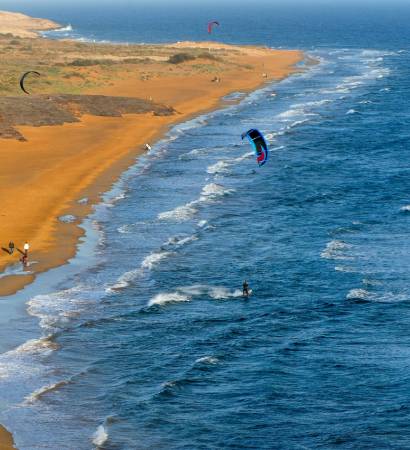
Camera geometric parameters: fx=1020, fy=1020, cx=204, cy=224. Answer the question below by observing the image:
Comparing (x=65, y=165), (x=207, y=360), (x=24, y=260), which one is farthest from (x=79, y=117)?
(x=207, y=360)

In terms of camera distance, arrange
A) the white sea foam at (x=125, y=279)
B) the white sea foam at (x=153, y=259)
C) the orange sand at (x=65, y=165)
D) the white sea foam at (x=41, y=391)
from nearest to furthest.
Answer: the white sea foam at (x=41, y=391) < the white sea foam at (x=125, y=279) < the white sea foam at (x=153, y=259) < the orange sand at (x=65, y=165)

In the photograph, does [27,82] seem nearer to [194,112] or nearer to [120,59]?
[194,112]

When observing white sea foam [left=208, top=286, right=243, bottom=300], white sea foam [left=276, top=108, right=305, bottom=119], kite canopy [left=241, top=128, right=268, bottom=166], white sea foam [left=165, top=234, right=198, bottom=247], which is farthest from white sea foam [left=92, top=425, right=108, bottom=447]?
white sea foam [left=276, top=108, right=305, bottom=119]

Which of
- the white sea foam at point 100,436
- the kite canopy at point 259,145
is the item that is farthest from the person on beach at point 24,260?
the white sea foam at point 100,436

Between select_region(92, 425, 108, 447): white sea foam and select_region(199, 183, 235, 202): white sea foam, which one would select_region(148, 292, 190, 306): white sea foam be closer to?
select_region(92, 425, 108, 447): white sea foam

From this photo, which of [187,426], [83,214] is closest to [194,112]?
[83,214]

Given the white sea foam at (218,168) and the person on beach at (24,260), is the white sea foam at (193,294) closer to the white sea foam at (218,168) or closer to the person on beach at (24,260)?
the person on beach at (24,260)
